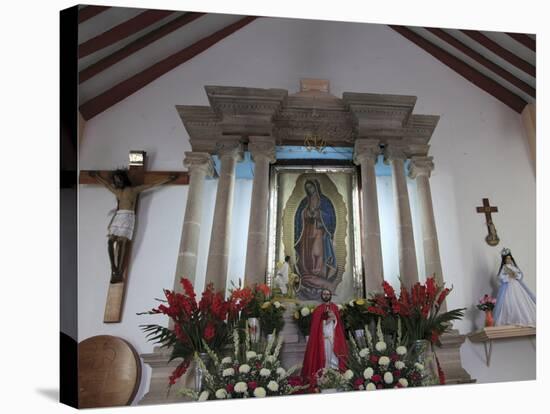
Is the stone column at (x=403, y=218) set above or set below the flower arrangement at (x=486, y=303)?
above

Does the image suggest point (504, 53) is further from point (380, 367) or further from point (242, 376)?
point (242, 376)

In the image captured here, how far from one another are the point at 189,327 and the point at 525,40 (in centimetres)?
Result: 457

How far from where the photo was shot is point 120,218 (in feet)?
17.6

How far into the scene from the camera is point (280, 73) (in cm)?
627

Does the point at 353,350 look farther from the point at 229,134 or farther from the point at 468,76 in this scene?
the point at 468,76

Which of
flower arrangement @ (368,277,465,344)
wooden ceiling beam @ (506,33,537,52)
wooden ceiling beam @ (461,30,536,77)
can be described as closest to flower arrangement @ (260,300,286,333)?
flower arrangement @ (368,277,465,344)

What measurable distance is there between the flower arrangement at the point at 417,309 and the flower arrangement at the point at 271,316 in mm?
828

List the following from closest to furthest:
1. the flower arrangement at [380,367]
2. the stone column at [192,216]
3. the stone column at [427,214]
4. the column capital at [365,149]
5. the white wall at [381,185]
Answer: the flower arrangement at [380,367] < the white wall at [381,185] < the stone column at [192,216] < the stone column at [427,214] < the column capital at [365,149]

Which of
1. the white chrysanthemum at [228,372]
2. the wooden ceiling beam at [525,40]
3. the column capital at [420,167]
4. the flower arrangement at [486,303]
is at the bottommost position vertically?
the white chrysanthemum at [228,372]

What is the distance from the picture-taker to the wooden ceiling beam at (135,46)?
17.0 feet

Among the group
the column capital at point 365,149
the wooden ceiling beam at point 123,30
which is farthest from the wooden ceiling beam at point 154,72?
the column capital at point 365,149

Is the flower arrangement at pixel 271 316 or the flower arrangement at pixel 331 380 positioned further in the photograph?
the flower arrangement at pixel 271 316

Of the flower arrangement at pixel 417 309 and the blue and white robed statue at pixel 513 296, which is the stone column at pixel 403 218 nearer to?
the flower arrangement at pixel 417 309

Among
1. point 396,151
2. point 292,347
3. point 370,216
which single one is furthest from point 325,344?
point 396,151
